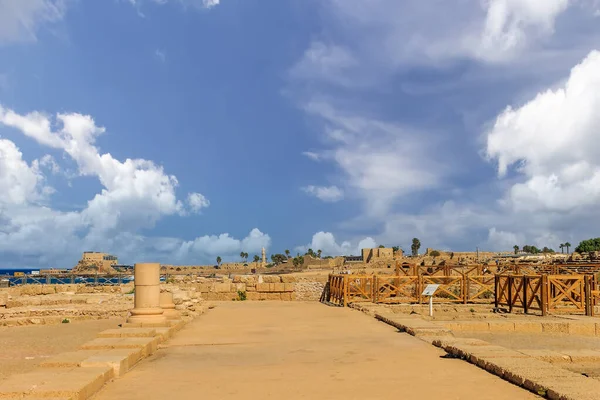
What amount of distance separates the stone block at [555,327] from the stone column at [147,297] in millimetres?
10127

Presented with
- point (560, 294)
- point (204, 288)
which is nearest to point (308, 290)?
point (204, 288)

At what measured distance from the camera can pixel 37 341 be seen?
519 inches

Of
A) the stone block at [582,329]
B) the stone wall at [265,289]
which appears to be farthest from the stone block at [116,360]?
the stone wall at [265,289]

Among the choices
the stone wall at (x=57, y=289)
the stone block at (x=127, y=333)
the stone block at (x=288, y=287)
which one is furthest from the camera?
the stone block at (x=288, y=287)

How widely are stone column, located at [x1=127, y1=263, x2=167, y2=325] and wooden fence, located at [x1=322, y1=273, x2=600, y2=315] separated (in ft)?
29.9

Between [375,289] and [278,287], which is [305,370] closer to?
[375,289]

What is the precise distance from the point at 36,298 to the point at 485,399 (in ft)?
68.3

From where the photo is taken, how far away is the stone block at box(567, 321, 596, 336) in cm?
1443

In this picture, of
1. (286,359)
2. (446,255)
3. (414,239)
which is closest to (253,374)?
(286,359)

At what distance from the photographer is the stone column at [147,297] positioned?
1262 cm

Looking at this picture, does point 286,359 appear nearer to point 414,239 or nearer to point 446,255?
point 446,255

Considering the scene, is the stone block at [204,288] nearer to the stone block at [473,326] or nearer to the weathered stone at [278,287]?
the weathered stone at [278,287]

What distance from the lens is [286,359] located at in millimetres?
8688

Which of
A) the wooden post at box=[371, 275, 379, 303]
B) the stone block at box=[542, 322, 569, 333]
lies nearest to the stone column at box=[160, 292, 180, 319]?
the wooden post at box=[371, 275, 379, 303]
